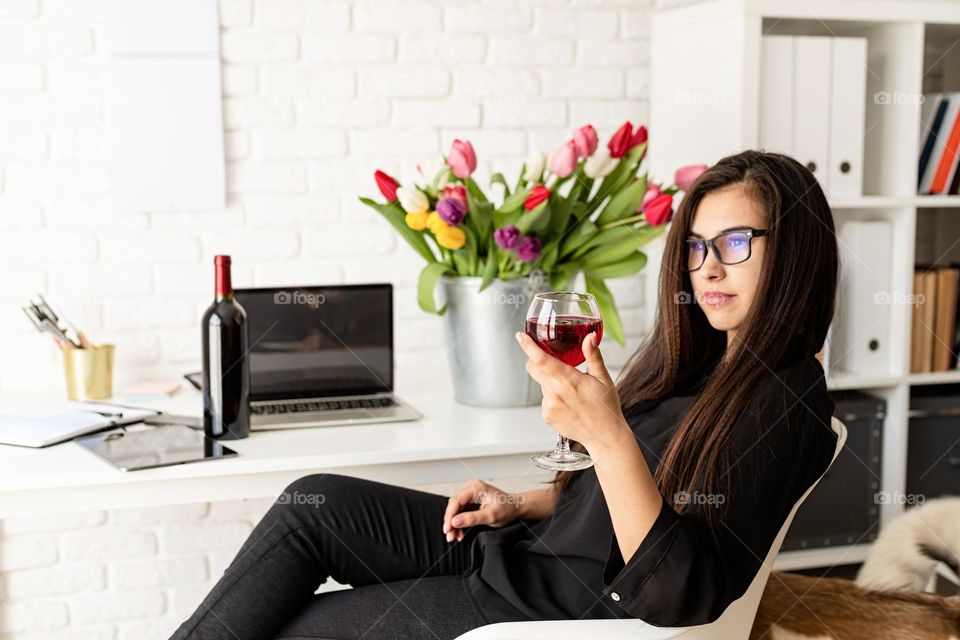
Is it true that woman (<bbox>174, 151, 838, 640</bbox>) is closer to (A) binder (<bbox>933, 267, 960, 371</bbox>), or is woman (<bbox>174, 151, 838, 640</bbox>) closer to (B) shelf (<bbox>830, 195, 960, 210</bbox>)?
(B) shelf (<bbox>830, 195, 960, 210</bbox>)

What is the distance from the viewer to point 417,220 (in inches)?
77.7

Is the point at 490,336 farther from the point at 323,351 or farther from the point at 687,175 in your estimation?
the point at 687,175

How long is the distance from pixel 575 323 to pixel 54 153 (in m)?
1.49

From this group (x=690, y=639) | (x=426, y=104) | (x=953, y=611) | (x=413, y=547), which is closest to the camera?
(x=690, y=639)

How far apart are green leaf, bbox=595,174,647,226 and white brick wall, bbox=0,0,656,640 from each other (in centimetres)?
51

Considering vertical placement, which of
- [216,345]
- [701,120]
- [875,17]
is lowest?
[216,345]

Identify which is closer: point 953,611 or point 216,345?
point 953,611

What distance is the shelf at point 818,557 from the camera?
238 centimetres

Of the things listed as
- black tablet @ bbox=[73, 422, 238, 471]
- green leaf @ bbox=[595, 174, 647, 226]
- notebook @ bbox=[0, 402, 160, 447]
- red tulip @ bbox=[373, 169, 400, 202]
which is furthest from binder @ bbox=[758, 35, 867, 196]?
notebook @ bbox=[0, 402, 160, 447]

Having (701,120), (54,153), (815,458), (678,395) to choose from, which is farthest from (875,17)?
(54,153)

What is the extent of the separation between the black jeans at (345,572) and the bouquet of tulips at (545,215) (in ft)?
1.75

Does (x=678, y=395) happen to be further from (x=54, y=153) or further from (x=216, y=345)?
(x=54, y=153)

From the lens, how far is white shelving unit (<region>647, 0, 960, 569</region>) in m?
2.17

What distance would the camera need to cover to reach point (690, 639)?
1.28 m
